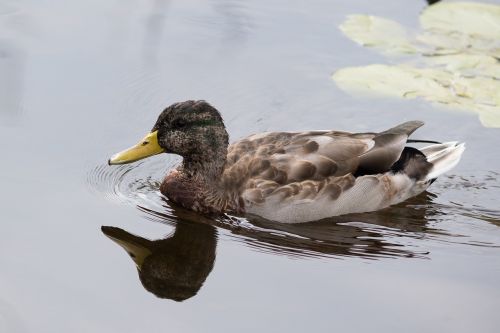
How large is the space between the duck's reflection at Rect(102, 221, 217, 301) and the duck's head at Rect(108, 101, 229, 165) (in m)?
0.69

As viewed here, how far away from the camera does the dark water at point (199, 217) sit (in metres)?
6.79

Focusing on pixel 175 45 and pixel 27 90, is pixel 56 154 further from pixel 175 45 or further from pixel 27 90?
pixel 175 45

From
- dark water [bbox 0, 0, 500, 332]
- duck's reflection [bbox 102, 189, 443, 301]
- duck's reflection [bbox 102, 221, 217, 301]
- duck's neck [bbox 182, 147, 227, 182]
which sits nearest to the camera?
dark water [bbox 0, 0, 500, 332]

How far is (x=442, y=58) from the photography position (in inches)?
425

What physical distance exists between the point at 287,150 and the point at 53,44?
3.23m

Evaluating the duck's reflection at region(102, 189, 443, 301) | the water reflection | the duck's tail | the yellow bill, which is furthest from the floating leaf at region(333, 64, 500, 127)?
the yellow bill

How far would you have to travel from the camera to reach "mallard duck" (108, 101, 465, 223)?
8344 millimetres

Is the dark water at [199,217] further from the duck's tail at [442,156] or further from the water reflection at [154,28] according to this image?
the duck's tail at [442,156]

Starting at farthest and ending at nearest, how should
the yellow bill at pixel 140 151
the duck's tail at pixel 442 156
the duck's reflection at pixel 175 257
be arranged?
1. the duck's tail at pixel 442 156
2. the yellow bill at pixel 140 151
3. the duck's reflection at pixel 175 257

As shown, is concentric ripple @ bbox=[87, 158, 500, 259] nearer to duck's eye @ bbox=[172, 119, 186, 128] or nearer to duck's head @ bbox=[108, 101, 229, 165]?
duck's head @ bbox=[108, 101, 229, 165]

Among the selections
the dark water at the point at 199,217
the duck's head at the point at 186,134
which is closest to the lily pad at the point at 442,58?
the dark water at the point at 199,217

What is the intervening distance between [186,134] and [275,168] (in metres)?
0.76

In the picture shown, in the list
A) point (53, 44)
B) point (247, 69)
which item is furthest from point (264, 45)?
point (53, 44)

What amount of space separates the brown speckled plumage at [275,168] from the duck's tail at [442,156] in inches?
16.9
